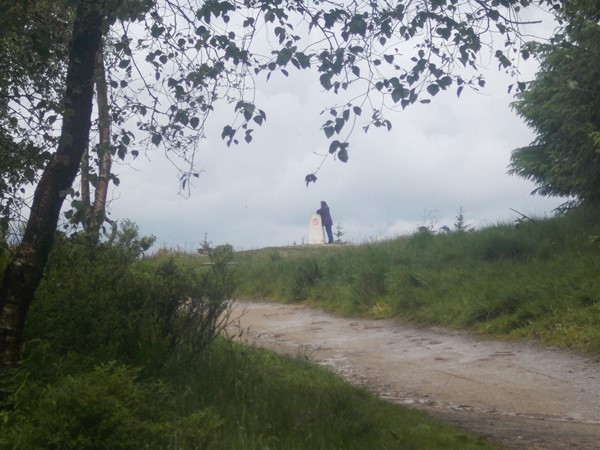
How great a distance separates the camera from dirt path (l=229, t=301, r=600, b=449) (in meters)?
7.74

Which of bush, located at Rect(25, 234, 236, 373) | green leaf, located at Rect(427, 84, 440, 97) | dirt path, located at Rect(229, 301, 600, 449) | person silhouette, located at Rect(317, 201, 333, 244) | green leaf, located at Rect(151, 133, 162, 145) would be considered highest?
person silhouette, located at Rect(317, 201, 333, 244)

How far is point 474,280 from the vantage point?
15.1 metres

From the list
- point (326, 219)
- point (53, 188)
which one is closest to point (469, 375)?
point (53, 188)

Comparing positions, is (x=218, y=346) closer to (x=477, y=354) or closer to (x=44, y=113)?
(x=44, y=113)

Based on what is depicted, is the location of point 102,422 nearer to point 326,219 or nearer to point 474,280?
point 474,280

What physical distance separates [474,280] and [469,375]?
16.3 ft

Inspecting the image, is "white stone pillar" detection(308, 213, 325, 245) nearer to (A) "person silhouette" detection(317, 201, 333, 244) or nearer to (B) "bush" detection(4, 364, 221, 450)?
(A) "person silhouette" detection(317, 201, 333, 244)

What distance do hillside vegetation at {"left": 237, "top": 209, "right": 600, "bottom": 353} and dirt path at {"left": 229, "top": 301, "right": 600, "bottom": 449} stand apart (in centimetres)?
48

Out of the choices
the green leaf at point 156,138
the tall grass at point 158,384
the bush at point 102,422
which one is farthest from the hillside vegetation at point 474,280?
the bush at point 102,422

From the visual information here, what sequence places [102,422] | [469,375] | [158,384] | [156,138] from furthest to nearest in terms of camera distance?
1. [469,375]
2. [156,138]
3. [158,384]
4. [102,422]

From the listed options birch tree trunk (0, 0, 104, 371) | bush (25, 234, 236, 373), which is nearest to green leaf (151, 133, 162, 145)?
birch tree trunk (0, 0, 104, 371)

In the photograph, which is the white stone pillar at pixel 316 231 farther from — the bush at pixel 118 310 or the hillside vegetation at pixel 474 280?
the bush at pixel 118 310

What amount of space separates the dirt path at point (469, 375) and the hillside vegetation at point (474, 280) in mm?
480

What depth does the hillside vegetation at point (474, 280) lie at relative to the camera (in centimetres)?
1252
